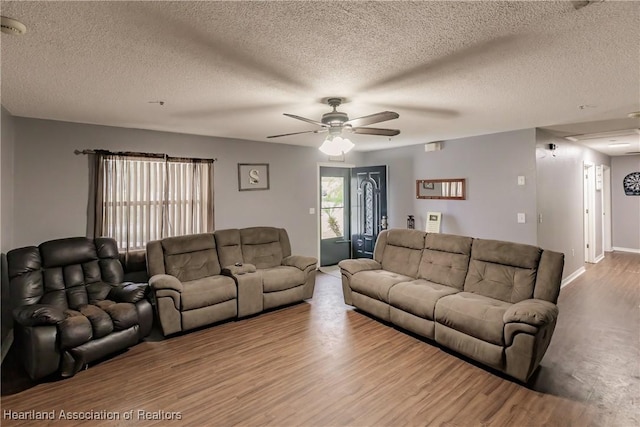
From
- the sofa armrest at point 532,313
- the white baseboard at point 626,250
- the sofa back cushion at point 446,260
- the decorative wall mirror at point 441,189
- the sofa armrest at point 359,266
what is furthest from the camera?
the white baseboard at point 626,250

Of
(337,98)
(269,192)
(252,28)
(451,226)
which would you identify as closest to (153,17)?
(252,28)

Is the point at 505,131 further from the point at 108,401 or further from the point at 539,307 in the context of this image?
the point at 108,401

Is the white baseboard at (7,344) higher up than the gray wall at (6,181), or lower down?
lower down

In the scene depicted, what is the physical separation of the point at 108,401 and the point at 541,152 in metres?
5.85

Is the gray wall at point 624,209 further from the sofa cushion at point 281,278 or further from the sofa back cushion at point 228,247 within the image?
the sofa back cushion at point 228,247

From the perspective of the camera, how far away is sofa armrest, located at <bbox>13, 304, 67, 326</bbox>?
2.66m

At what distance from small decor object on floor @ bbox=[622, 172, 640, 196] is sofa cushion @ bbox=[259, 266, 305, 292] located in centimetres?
876

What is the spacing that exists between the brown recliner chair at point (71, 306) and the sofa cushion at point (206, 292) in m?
0.40

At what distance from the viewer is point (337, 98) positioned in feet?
10.4

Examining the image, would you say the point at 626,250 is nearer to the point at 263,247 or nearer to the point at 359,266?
the point at 359,266

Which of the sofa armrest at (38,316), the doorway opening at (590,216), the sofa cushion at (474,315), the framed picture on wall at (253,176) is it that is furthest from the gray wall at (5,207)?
the doorway opening at (590,216)

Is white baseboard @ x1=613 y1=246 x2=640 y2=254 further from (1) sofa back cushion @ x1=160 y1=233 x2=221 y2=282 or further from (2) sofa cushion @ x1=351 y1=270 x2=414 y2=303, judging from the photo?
(1) sofa back cushion @ x1=160 y1=233 x2=221 y2=282

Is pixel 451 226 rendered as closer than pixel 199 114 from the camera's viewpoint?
No

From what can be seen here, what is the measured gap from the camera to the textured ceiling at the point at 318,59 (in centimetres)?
170
